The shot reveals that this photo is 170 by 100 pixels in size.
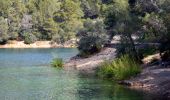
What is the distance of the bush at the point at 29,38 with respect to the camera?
124m

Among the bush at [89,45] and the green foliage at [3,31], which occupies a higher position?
the bush at [89,45]

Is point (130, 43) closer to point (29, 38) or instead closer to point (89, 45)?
point (89, 45)

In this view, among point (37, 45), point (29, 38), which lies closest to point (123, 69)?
point (29, 38)

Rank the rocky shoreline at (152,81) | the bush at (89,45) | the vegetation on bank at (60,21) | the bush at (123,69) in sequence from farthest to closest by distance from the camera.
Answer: the vegetation on bank at (60,21), the bush at (89,45), the bush at (123,69), the rocky shoreline at (152,81)

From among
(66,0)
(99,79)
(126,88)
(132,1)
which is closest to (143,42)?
(99,79)

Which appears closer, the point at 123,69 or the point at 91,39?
the point at 123,69

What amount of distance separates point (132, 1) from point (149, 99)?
1493 inches

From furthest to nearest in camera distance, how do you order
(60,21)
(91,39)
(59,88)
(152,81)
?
(60,21)
(91,39)
(152,81)
(59,88)

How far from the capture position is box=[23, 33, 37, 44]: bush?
12438 cm

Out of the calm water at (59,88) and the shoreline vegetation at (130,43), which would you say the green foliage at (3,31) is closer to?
the shoreline vegetation at (130,43)

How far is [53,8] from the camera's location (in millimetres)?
135375

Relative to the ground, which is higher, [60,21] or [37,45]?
[60,21]

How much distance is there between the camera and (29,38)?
411 ft

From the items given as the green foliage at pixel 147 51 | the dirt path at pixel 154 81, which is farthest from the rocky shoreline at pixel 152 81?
the green foliage at pixel 147 51
